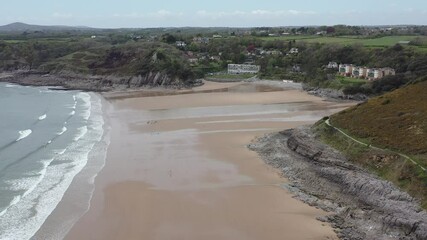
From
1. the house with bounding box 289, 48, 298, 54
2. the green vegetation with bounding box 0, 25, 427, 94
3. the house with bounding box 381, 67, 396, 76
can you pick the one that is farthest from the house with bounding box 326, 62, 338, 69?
the house with bounding box 289, 48, 298, 54

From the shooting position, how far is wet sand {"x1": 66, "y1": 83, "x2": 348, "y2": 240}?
19859mm

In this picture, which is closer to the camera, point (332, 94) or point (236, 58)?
point (332, 94)

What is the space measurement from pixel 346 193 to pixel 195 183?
8002 millimetres

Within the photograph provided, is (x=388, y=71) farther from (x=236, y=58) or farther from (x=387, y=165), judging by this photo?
(x=387, y=165)

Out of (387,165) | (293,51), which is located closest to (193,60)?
(293,51)

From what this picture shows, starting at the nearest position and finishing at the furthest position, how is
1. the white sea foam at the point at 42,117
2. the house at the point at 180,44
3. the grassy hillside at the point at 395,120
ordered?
the grassy hillside at the point at 395,120 < the white sea foam at the point at 42,117 < the house at the point at 180,44

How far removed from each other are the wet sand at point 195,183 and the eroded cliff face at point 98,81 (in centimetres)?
2271

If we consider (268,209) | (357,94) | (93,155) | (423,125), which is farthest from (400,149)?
(357,94)

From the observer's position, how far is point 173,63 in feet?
244

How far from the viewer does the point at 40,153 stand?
32.2 metres

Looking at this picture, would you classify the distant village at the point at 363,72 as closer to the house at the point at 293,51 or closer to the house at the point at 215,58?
the house at the point at 293,51

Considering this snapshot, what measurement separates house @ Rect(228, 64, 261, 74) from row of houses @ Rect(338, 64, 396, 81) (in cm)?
1589

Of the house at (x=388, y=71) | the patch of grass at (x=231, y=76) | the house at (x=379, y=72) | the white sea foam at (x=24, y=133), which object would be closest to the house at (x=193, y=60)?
the patch of grass at (x=231, y=76)

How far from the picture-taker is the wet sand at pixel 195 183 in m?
19.9
